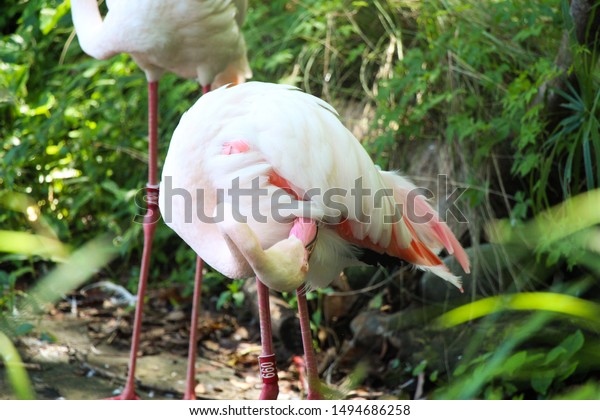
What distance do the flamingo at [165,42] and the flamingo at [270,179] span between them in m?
0.57

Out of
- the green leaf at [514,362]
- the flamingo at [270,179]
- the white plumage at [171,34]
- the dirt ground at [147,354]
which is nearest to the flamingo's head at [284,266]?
the flamingo at [270,179]

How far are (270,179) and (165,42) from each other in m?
0.89

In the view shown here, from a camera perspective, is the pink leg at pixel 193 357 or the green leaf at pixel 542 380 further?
the pink leg at pixel 193 357

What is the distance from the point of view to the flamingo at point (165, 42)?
8.75 feet

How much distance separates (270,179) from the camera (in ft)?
6.84

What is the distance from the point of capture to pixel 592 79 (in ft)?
8.80

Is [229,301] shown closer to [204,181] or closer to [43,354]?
[43,354]

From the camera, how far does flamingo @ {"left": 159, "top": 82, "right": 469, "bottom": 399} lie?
202 cm

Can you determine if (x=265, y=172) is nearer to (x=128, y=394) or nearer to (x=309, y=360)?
(x=309, y=360)

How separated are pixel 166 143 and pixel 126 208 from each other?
42 cm

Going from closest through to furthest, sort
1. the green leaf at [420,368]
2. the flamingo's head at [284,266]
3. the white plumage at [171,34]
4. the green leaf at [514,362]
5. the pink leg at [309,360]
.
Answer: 1. the flamingo's head at [284,266]
2. the green leaf at [514,362]
3. the pink leg at [309,360]
4. the white plumage at [171,34]
5. the green leaf at [420,368]

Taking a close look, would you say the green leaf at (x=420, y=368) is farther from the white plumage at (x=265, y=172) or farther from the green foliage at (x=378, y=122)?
the white plumage at (x=265, y=172)

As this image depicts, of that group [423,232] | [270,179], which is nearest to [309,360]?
[423,232]

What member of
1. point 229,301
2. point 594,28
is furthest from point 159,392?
point 594,28
